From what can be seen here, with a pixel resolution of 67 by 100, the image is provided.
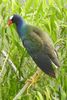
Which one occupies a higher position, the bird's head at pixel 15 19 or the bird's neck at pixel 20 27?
the bird's head at pixel 15 19

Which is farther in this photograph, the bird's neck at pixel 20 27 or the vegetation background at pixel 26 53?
the bird's neck at pixel 20 27

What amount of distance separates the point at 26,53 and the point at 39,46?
83mm

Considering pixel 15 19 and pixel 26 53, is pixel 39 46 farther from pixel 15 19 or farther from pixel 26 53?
pixel 15 19

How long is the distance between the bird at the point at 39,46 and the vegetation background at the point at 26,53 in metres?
0.03

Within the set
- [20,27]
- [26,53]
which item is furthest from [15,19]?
[26,53]

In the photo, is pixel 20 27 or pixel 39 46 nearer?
pixel 39 46

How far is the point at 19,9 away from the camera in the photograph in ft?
10.8

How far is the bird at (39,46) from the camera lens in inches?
125

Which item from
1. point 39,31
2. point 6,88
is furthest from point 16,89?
point 39,31

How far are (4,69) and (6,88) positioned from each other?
0.31ft

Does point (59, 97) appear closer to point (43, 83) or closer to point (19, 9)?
point (43, 83)

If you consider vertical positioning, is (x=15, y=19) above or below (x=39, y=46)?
above

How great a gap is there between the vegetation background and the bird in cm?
3

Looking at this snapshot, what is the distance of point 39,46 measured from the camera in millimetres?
3232
